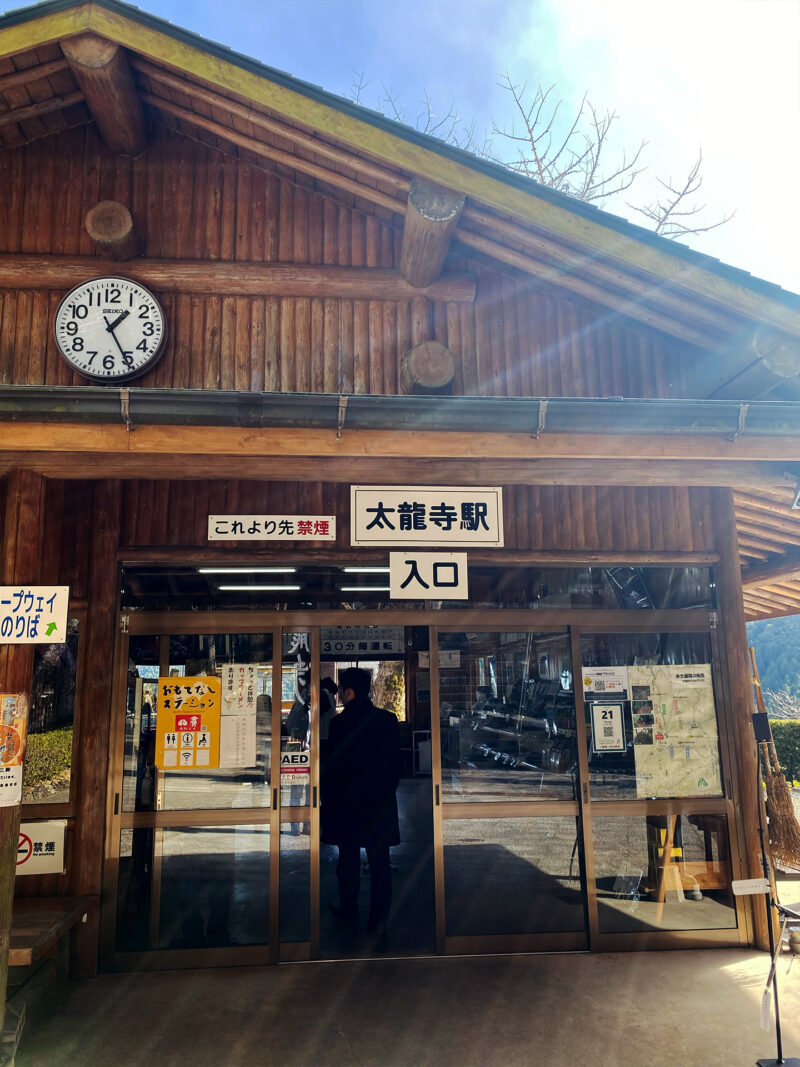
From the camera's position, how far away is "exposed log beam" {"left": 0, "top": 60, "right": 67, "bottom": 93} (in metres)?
4.86

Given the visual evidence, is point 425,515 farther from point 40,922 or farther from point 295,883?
point 40,922

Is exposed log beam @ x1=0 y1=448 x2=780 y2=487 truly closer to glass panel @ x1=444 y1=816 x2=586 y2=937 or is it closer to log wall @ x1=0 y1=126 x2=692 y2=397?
log wall @ x1=0 y1=126 x2=692 y2=397

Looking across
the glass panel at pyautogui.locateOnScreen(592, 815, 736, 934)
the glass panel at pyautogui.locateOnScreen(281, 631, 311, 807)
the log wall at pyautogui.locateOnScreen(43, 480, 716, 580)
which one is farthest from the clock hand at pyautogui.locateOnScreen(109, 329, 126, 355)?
the glass panel at pyautogui.locateOnScreen(592, 815, 736, 934)

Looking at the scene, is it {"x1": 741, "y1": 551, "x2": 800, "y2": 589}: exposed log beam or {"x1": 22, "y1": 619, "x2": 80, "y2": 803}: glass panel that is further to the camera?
{"x1": 741, "y1": 551, "x2": 800, "y2": 589}: exposed log beam

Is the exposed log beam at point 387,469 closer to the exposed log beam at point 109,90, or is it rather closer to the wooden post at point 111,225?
the wooden post at point 111,225

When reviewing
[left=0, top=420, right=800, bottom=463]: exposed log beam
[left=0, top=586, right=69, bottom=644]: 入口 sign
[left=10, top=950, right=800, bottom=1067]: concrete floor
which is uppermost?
[left=0, top=420, right=800, bottom=463]: exposed log beam

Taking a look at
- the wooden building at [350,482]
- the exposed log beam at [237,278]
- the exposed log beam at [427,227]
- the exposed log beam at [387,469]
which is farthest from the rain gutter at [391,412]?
the exposed log beam at [237,278]

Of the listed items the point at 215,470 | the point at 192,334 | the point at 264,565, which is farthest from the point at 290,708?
the point at 192,334

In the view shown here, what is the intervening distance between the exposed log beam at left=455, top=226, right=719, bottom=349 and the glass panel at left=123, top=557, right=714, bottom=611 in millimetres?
2036

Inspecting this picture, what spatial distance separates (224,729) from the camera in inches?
234

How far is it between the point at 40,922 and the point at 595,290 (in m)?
5.51

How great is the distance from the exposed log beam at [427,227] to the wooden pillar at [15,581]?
281cm

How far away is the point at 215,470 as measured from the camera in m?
5.06

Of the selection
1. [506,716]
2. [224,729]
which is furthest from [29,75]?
[506,716]
